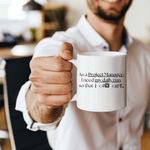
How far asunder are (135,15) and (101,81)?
1.28ft

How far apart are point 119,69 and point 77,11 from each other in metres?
0.45

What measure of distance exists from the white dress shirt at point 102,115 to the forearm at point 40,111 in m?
0.13

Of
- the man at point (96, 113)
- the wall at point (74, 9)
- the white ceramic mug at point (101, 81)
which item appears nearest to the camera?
the white ceramic mug at point (101, 81)

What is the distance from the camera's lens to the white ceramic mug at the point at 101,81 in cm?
27

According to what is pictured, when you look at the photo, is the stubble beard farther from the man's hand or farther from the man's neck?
the man's hand

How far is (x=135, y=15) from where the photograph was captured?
0.57 metres

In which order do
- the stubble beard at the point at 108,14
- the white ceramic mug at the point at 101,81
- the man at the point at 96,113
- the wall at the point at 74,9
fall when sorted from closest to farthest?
the white ceramic mug at the point at 101,81 → the man at the point at 96,113 → the stubble beard at the point at 108,14 → the wall at the point at 74,9

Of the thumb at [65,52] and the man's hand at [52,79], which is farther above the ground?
the thumb at [65,52]

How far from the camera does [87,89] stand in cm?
28

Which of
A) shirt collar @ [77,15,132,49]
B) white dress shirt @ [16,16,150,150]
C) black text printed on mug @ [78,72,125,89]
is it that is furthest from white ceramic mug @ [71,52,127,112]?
shirt collar @ [77,15,132,49]

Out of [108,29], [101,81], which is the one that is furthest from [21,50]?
[101,81]

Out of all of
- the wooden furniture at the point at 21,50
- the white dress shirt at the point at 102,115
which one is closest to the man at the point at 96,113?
the white dress shirt at the point at 102,115

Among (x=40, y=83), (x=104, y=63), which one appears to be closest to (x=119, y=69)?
(x=104, y=63)

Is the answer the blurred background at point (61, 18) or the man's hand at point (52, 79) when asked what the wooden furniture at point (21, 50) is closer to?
the blurred background at point (61, 18)
